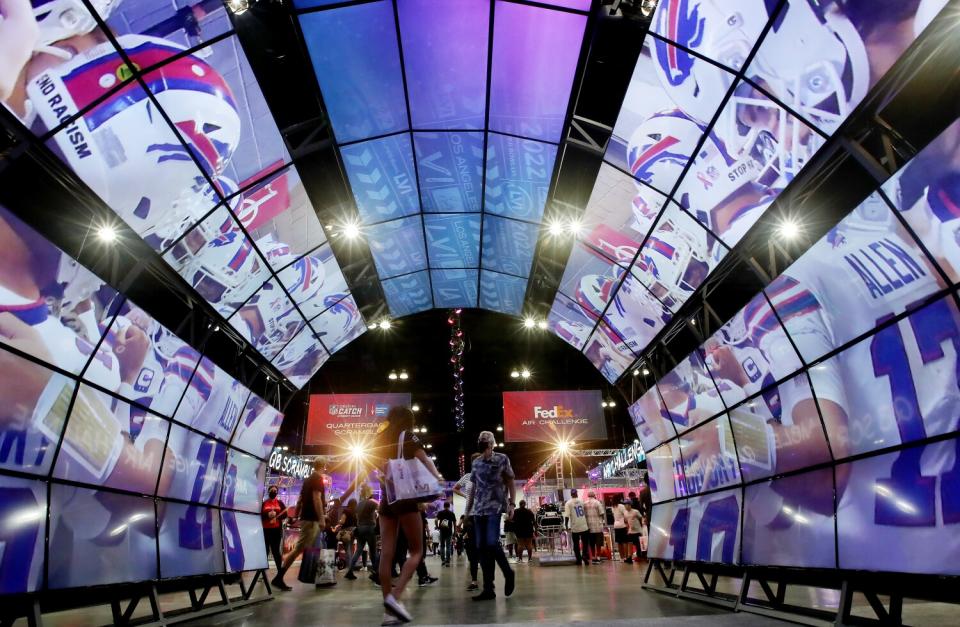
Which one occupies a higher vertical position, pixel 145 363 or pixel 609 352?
pixel 609 352

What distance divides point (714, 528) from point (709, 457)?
1095mm

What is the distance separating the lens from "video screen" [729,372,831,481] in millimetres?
5516

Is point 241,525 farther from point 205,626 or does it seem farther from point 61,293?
point 61,293

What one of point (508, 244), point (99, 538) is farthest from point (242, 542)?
point (508, 244)

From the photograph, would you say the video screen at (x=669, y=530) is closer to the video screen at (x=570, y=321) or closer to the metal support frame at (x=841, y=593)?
Result: the metal support frame at (x=841, y=593)

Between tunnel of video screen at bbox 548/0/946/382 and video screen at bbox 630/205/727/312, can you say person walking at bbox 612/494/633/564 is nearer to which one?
tunnel of video screen at bbox 548/0/946/382

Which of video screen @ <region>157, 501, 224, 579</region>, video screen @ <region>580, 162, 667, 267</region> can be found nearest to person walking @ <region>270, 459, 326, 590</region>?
video screen @ <region>157, 501, 224, 579</region>

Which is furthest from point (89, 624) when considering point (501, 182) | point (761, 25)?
point (761, 25)

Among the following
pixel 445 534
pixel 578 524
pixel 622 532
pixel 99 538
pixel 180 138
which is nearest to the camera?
pixel 99 538

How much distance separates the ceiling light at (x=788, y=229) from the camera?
19.0ft

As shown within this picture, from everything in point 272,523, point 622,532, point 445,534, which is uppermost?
point 272,523

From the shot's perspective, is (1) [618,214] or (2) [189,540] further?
(1) [618,214]

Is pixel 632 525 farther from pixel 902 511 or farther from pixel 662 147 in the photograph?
pixel 662 147

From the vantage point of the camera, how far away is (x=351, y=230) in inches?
368
